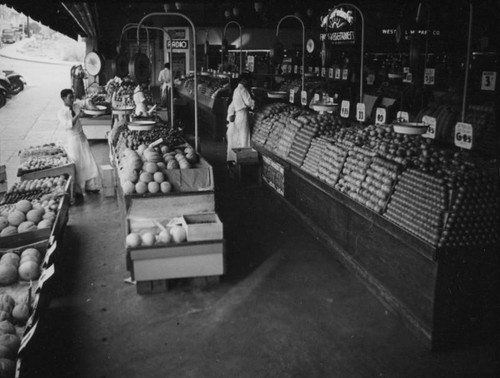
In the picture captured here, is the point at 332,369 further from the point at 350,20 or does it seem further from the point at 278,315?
the point at 350,20

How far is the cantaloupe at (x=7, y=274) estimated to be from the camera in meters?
4.68

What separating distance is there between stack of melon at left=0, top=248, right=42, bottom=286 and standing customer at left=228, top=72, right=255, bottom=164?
6093 millimetres

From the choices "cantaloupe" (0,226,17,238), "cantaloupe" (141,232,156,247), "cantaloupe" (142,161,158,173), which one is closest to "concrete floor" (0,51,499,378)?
"cantaloupe" (141,232,156,247)

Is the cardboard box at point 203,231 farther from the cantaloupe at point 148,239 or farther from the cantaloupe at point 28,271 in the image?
the cantaloupe at point 28,271

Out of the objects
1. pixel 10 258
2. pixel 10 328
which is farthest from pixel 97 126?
pixel 10 328

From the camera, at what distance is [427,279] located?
14.0ft

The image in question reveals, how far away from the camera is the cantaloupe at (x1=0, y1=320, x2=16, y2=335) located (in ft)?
11.9

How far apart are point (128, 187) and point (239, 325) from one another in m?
2.13

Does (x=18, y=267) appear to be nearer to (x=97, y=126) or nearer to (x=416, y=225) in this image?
(x=416, y=225)

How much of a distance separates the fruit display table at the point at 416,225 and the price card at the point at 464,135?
156mm

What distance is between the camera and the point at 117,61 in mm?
8594

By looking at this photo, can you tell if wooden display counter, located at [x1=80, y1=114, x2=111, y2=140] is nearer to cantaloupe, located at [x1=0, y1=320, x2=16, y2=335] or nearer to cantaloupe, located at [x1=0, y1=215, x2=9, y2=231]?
cantaloupe, located at [x1=0, y1=215, x2=9, y2=231]

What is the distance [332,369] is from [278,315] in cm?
96

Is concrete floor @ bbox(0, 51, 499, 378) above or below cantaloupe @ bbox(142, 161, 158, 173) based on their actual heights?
below
